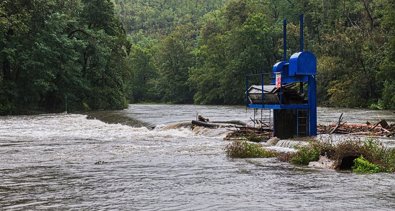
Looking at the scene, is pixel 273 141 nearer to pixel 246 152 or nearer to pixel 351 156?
pixel 246 152

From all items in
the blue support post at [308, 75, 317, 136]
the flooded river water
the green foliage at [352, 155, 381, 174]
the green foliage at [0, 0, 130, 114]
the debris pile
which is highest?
the green foliage at [0, 0, 130, 114]

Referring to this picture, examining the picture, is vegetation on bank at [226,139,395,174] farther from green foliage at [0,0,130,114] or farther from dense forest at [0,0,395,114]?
dense forest at [0,0,395,114]

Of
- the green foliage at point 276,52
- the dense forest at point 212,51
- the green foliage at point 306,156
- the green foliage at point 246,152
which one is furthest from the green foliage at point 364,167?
the green foliage at point 276,52

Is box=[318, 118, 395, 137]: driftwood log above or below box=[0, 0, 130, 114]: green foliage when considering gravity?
below

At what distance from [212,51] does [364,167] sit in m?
88.0

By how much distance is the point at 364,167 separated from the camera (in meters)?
14.1

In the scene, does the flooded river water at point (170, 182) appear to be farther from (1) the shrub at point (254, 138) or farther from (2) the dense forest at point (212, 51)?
(2) the dense forest at point (212, 51)

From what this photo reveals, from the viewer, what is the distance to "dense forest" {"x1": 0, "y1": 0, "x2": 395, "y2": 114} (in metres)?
54.2

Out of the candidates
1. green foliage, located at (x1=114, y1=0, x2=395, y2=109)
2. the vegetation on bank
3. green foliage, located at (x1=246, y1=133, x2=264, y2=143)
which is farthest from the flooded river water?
green foliage, located at (x1=114, y1=0, x2=395, y2=109)

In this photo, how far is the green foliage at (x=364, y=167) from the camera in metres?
13.9

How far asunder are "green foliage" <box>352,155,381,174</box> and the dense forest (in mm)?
39564

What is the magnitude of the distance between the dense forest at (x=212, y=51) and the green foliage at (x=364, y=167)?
3956 centimetres

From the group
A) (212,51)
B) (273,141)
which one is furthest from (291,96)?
(212,51)

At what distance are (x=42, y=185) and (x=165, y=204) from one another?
3755 millimetres
